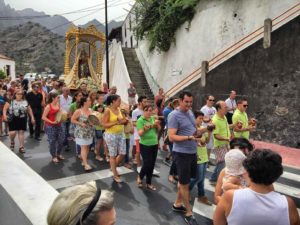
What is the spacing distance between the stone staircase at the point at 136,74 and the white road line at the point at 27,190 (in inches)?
614

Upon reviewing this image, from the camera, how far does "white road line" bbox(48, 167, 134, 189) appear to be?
656 cm

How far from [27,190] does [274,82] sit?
10.1 m

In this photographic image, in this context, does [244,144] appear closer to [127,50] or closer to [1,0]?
[127,50]

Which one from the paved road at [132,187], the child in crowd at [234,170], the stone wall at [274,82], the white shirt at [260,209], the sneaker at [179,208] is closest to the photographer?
the white shirt at [260,209]

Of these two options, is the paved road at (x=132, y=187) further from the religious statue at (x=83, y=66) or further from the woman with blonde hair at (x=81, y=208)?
the religious statue at (x=83, y=66)

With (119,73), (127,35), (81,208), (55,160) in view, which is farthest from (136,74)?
(81,208)

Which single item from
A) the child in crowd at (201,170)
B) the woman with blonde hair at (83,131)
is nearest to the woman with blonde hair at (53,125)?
the woman with blonde hair at (83,131)

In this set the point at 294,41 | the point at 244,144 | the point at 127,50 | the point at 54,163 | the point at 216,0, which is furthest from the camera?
the point at 127,50

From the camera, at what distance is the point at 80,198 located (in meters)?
1.49

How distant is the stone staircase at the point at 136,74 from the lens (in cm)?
2123

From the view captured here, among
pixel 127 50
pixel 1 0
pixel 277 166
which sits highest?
pixel 1 0

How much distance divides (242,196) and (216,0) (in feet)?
50.6

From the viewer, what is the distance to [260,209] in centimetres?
242

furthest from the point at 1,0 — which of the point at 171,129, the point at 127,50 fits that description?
the point at 171,129
